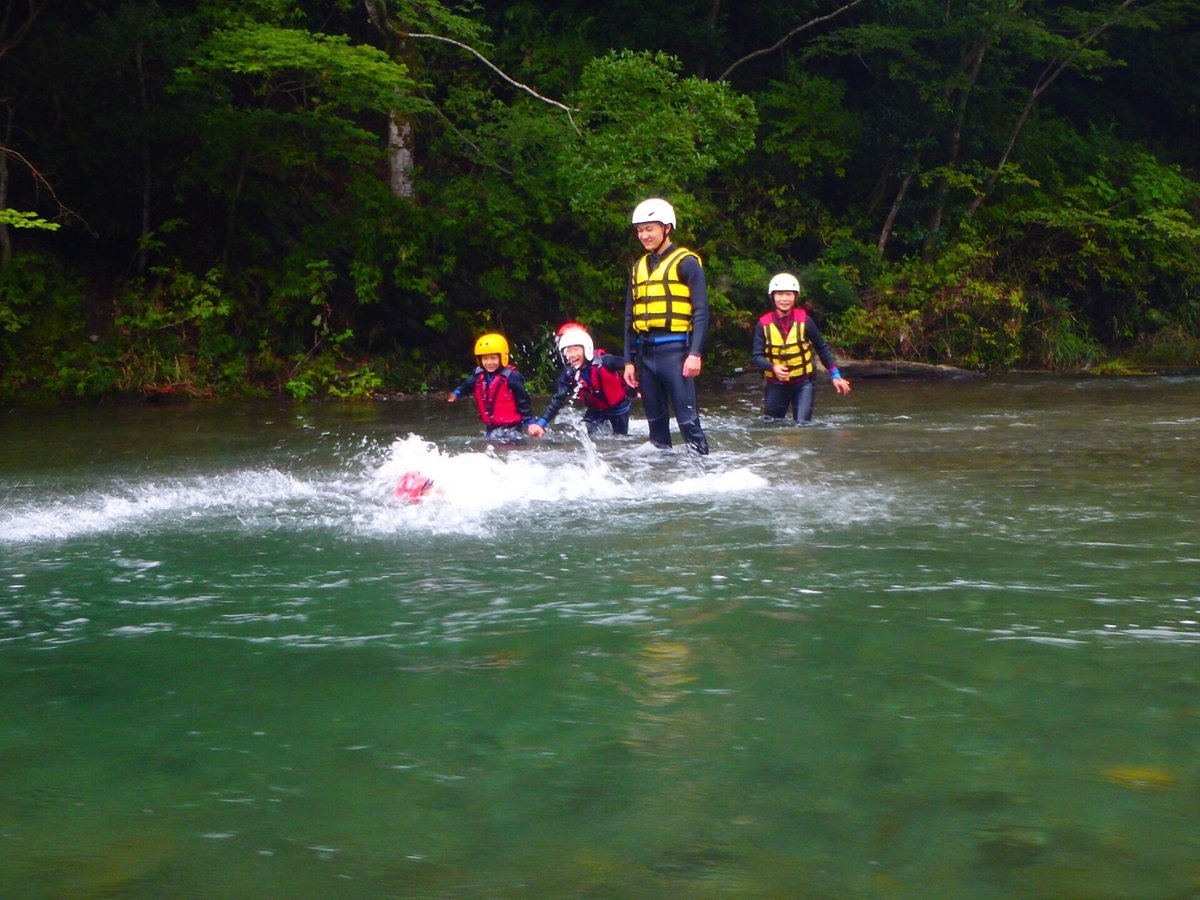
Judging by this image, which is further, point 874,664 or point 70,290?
point 70,290


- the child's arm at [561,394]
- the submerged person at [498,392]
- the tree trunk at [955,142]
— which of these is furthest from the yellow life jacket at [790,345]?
the tree trunk at [955,142]

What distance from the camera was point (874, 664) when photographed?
491 centimetres

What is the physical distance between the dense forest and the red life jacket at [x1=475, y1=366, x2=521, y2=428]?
514 cm

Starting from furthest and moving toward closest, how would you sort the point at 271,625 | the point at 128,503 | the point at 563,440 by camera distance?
the point at 563,440
the point at 128,503
the point at 271,625

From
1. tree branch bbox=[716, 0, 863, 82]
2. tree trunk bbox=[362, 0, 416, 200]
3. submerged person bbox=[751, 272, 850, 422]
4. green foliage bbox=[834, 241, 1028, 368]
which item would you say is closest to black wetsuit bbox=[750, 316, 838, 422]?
submerged person bbox=[751, 272, 850, 422]

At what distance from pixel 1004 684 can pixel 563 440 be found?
853cm

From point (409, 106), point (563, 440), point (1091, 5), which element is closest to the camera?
point (563, 440)

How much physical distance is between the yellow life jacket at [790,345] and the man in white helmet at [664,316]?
314cm

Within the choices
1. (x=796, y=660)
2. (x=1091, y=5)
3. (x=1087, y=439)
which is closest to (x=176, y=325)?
(x=1087, y=439)

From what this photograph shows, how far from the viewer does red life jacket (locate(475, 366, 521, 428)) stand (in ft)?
39.2

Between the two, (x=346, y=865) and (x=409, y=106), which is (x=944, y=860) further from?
(x=409, y=106)

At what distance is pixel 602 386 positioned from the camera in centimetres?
1280

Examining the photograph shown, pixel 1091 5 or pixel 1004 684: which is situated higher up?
pixel 1091 5

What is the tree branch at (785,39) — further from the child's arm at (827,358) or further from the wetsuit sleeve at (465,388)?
the wetsuit sleeve at (465,388)
